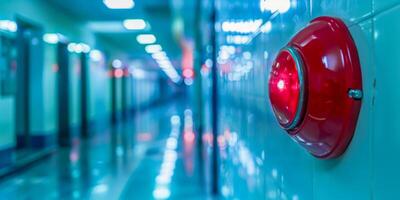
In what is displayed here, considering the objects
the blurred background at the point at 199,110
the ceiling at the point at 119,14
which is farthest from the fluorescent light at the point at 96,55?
the ceiling at the point at 119,14

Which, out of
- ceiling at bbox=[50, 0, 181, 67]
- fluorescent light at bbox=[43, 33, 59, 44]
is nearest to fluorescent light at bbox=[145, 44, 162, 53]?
ceiling at bbox=[50, 0, 181, 67]

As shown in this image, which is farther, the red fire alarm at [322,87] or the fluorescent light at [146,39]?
the fluorescent light at [146,39]

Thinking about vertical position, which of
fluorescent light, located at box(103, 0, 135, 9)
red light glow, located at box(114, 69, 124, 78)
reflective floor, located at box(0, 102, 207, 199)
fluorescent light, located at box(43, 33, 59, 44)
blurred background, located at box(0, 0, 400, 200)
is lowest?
reflective floor, located at box(0, 102, 207, 199)

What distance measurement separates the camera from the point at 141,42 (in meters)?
13.4

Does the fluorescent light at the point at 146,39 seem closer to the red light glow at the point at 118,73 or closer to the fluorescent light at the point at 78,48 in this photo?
the fluorescent light at the point at 78,48

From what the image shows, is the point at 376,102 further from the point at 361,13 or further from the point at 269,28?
the point at 269,28

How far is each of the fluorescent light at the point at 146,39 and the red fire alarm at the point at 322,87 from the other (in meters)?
11.2

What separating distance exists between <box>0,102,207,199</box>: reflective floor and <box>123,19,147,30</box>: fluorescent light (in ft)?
9.72

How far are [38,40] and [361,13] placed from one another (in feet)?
25.3

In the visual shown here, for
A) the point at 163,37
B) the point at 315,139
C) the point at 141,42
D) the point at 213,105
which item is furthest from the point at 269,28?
Result: the point at 141,42

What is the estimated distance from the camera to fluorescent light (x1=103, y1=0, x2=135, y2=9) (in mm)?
7636

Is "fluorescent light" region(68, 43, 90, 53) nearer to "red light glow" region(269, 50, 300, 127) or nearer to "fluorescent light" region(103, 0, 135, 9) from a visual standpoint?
"fluorescent light" region(103, 0, 135, 9)

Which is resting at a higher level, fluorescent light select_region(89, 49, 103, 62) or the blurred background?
fluorescent light select_region(89, 49, 103, 62)

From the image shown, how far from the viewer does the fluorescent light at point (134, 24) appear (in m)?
9.59
